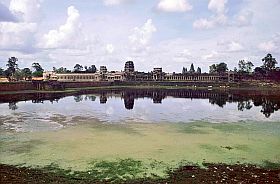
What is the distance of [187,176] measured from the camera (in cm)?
1272

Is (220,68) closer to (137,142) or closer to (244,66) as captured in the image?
(244,66)

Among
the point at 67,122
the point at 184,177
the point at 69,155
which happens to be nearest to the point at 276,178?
the point at 184,177

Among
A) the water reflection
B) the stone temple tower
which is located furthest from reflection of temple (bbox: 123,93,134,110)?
the stone temple tower

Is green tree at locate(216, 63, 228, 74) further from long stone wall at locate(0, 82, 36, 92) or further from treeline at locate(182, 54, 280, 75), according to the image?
long stone wall at locate(0, 82, 36, 92)

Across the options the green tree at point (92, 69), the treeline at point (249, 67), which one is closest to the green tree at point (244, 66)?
the treeline at point (249, 67)

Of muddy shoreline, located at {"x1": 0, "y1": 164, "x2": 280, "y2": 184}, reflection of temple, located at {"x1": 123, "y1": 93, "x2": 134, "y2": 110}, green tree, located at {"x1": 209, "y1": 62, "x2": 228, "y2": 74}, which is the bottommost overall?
reflection of temple, located at {"x1": 123, "y1": 93, "x2": 134, "y2": 110}

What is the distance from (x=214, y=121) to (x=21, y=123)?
17.2m

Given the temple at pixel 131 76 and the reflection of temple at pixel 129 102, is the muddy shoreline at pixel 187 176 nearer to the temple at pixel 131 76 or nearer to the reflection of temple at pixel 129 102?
the reflection of temple at pixel 129 102

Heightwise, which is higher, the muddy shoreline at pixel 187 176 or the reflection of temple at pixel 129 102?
the muddy shoreline at pixel 187 176

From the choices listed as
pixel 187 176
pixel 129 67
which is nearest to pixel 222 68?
pixel 129 67

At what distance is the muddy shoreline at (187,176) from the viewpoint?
1207cm

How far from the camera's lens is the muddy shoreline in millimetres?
12070

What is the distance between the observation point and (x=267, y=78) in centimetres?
12106

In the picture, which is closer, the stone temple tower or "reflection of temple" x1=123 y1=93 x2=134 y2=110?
"reflection of temple" x1=123 y1=93 x2=134 y2=110
